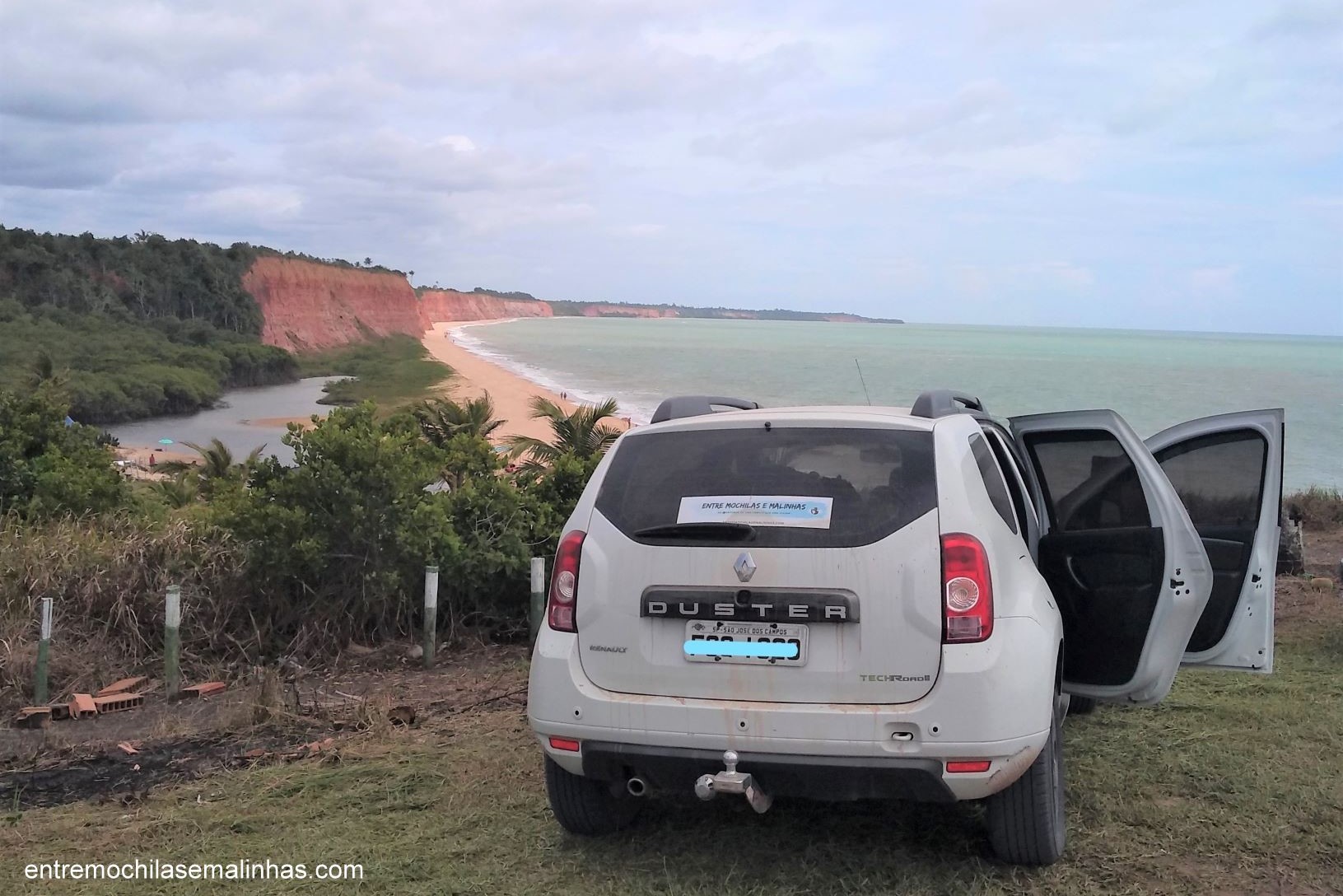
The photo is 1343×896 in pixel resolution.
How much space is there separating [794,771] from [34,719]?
5.31 meters

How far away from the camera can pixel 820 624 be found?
3830 millimetres

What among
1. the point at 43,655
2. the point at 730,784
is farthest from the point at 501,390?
the point at 730,784

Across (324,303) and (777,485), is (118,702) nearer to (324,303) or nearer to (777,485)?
(777,485)

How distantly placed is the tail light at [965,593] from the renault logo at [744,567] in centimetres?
62

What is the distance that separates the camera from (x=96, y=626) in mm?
8406

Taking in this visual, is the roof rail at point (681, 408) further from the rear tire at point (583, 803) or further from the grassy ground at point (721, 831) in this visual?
the grassy ground at point (721, 831)

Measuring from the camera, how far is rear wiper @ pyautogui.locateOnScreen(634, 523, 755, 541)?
397cm

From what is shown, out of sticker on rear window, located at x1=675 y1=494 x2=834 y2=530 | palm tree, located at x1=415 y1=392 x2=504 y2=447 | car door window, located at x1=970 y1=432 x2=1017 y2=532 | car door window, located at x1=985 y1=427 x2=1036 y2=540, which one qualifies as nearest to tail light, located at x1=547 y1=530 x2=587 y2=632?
sticker on rear window, located at x1=675 y1=494 x2=834 y2=530

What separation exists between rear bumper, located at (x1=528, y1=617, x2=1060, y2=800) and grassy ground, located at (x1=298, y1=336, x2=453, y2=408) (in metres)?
42.5

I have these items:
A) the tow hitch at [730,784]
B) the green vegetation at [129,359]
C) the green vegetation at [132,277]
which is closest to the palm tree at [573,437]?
the tow hitch at [730,784]

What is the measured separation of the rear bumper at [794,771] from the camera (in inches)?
147

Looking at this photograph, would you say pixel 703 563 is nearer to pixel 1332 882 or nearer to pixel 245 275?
pixel 1332 882

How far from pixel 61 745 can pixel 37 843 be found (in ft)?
5.86

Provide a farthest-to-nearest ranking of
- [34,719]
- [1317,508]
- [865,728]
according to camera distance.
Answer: [1317,508] → [34,719] → [865,728]
